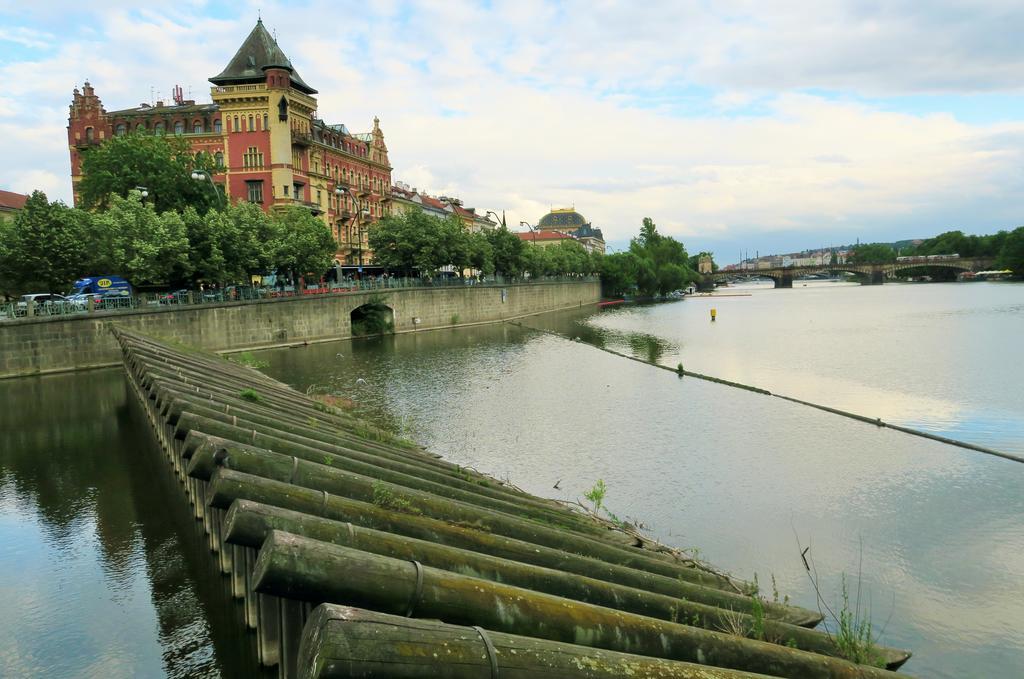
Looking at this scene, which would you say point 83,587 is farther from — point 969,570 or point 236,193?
point 236,193

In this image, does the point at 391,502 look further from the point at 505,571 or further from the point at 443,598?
the point at 443,598

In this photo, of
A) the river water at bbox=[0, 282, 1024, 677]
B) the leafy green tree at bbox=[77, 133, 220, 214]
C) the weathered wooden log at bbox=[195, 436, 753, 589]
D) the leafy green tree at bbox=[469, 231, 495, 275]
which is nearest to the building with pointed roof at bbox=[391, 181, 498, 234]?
the leafy green tree at bbox=[469, 231, 495, 275]

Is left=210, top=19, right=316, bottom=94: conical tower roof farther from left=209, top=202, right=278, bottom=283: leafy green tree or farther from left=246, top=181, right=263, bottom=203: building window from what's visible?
left=209, top=202, right=278, bottom=283: leafy green tree

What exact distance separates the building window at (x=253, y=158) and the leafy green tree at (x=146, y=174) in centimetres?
1389

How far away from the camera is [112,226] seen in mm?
52781

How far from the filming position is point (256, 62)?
8856 cm

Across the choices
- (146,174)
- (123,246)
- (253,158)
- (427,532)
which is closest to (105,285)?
(123,246)

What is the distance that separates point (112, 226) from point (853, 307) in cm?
10695

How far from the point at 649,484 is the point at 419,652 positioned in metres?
17.4

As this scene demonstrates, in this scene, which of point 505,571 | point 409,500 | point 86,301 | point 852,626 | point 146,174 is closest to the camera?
point 505,571

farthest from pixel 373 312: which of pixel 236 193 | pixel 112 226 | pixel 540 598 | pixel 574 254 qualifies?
pixel 574 254

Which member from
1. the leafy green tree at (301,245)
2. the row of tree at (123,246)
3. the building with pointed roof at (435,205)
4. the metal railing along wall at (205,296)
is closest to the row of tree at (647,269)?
the building with pointed roof at (435,205)

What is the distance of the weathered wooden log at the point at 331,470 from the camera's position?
11.1 m

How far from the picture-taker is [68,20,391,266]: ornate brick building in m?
85.4
